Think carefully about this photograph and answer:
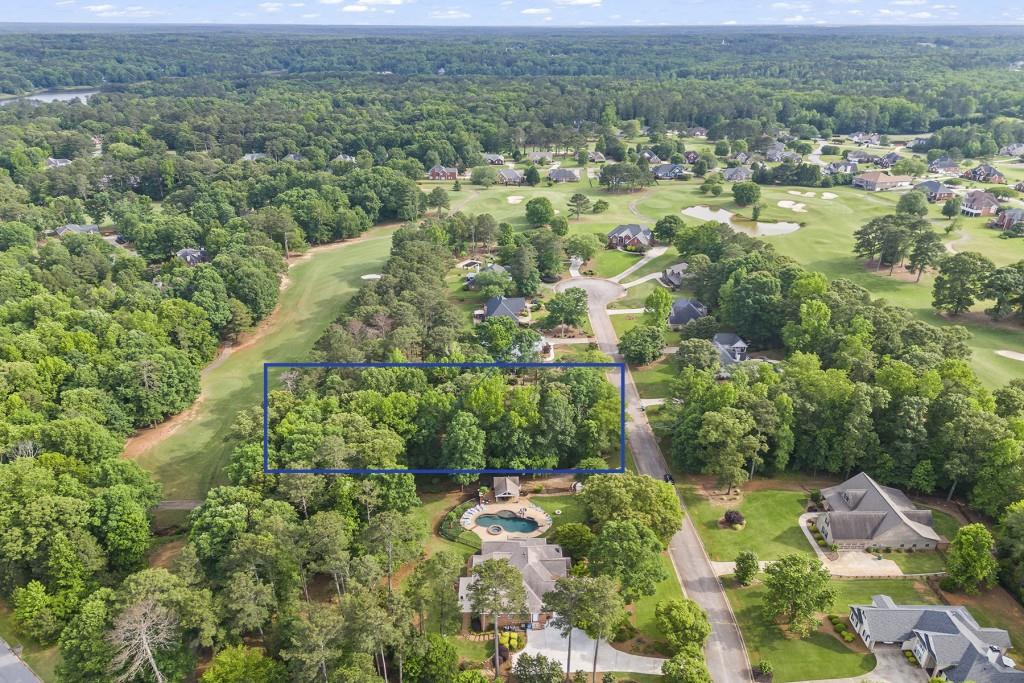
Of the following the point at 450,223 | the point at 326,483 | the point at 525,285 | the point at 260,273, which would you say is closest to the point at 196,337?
the point at 260,273

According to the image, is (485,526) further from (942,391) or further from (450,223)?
(450,223)

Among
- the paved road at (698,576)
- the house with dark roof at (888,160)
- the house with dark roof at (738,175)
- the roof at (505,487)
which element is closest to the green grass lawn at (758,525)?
the paved road at (698,576)

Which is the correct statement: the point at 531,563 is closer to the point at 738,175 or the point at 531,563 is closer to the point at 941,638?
the point at 941,638

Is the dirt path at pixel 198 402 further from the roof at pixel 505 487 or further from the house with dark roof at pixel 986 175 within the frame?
the house with dark roof at pixel 986 175

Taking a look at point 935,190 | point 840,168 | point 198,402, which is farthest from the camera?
point 840,168

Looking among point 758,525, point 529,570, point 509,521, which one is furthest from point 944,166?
point 529,570

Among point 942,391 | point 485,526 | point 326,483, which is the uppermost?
point 942,391
